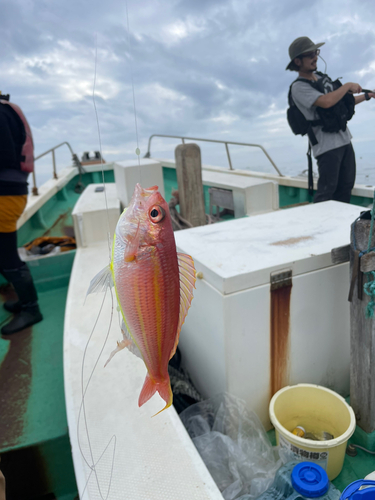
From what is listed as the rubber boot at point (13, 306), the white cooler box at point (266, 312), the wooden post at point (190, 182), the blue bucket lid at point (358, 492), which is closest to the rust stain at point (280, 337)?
the white cooler box at point (266, 312)

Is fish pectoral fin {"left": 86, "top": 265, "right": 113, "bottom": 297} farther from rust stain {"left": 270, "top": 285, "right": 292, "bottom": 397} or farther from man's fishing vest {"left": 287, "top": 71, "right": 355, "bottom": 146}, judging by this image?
man's fishing vest {"left": 287, "top": 71, "right": 355, "bottom": 146}

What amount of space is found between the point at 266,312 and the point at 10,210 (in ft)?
7.15

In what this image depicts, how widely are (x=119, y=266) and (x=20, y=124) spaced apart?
8.58 ft

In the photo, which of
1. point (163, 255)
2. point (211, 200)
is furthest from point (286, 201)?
point (163, 255)

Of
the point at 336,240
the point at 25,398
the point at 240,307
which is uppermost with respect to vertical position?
the point at 336,240

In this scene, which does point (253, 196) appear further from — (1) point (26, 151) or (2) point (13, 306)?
(2) point (13, 306)

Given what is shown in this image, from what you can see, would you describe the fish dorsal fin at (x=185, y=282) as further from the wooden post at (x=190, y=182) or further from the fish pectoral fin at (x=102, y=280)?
the wooden post at (x=190, y=182)

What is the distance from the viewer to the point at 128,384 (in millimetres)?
1830

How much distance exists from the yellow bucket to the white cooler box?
84mm

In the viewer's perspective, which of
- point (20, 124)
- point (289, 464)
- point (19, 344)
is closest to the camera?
point (289, 464)

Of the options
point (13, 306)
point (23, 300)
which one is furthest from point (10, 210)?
point (13, 306)

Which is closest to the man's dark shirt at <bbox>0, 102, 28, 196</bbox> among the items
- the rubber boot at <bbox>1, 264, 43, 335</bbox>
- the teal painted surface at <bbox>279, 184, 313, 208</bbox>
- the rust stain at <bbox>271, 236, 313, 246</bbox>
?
the rubber boot at <bbox>1, 264, 43, 335</bbox>

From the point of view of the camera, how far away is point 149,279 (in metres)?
0.67

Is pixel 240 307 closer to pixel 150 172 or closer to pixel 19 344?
pixel 19 344
